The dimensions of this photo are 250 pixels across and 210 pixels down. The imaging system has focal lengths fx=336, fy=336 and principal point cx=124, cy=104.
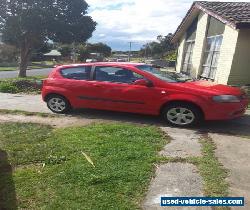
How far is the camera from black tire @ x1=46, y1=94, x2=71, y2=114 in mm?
9117

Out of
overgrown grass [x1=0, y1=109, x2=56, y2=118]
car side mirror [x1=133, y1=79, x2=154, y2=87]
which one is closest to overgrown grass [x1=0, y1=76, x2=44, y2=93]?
overgrown grass [x1=0, y1=109, x2=56, y2=118]

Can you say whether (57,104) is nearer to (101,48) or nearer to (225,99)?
(225,99)

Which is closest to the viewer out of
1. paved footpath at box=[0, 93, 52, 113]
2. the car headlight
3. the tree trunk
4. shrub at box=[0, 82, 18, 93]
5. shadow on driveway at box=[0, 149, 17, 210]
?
shadow on driveway at box=[0, 149, 17, 210]

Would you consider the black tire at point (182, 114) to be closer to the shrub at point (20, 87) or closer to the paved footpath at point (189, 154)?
the paved footpath at point (189, 154)

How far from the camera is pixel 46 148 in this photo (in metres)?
6.03

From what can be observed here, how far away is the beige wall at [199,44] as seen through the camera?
16722 mm

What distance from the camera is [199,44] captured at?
57.0ft

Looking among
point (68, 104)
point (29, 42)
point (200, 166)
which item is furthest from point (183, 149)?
point (29, 42)

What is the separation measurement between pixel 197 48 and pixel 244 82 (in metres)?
5.15

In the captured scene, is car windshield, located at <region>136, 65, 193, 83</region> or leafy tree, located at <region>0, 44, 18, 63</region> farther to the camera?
leafy tree, located at <region>0, 44, 18, 63</region>

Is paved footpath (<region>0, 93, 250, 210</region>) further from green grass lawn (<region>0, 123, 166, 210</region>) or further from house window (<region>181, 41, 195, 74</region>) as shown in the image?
house window (<region>181, 41, 195, 74</region>)

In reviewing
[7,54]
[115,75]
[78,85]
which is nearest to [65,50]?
[7,54]

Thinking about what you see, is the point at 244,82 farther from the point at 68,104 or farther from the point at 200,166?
the point at 200,166

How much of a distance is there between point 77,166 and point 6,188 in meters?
1.08
